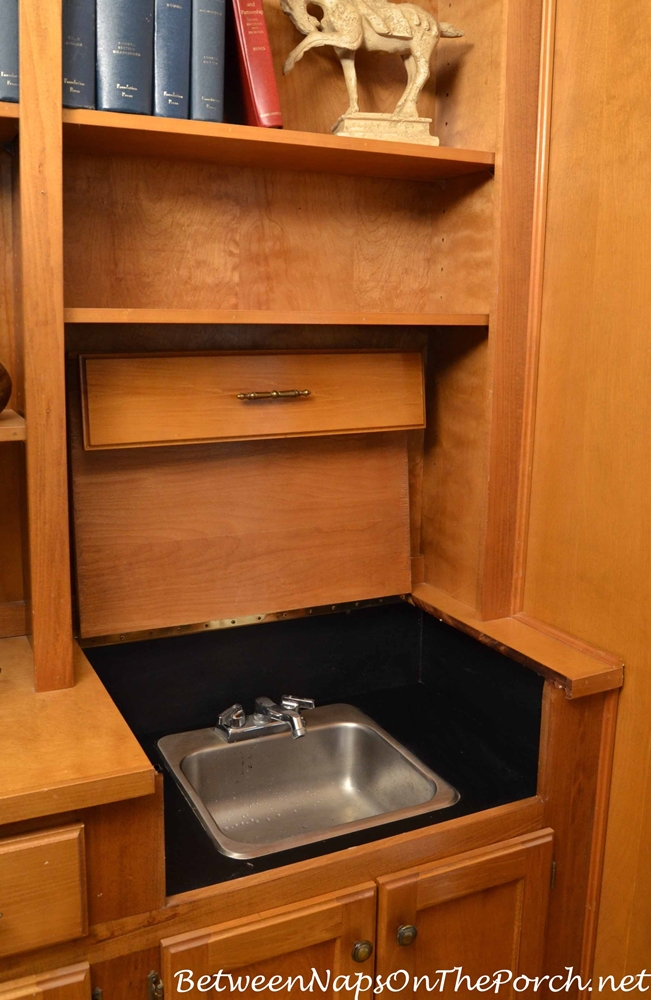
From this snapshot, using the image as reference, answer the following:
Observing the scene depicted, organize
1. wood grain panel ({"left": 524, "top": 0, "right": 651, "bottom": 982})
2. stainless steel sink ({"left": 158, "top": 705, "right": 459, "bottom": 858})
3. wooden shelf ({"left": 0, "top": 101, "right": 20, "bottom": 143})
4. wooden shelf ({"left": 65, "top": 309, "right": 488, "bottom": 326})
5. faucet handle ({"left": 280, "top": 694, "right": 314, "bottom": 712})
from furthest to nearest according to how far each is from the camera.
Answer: faucet handle ({"left": 280, "top": 694, "right": 314, "bottom": 712}) → stainless steel sink ({"left": 158, "top": 705, "right": 459, "bottom": 858}) → wood grain panel ({"left": 524, "top": 0, "right": 651, "bottom": 982}) → wooden shelf ({"left": 65, "top": 309, "right": 488, "bottom": 326}) → wooden shelf ({"left": 0, "top": 101, "right": 20, "bottom": 143})

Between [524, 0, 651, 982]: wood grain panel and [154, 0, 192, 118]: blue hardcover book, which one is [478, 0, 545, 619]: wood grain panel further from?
[154, 0, 192, 118]: blue hardcover book

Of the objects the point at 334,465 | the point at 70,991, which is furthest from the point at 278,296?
the point at 70,991

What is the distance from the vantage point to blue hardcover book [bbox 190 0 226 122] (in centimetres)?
139

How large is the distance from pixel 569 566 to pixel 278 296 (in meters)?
0.79

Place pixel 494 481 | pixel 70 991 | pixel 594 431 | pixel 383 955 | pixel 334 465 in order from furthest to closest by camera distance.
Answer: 1. pixel 334 465
2. pixel 494 481
3. pixel 594 431
4. pixel 383 955
5. pixel 70 991

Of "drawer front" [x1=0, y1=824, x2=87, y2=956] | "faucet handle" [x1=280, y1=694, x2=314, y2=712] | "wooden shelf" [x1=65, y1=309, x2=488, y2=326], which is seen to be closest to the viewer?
"drawer front" [x1=0, y1=824, x2=87, y2=956]

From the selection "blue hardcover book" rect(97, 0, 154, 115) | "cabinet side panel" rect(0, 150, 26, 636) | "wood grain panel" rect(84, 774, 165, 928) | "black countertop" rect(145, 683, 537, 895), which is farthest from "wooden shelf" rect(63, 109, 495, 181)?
"black countertop" rect(145, 683, 537, 895)

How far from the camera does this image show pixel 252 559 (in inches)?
69.3

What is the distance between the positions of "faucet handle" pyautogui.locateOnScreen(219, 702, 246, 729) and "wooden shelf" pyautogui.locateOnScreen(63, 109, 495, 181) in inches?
42.5

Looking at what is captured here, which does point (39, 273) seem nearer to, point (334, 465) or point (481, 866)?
point (334, 465)

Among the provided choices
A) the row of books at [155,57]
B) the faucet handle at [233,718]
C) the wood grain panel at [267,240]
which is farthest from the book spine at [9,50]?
the faucet handle at [233,718]

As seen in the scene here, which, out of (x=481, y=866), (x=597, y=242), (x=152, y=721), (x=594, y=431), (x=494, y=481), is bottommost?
(x=481, y=866)

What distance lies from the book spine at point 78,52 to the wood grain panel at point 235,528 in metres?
0.56

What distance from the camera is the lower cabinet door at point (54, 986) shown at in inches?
46.2
